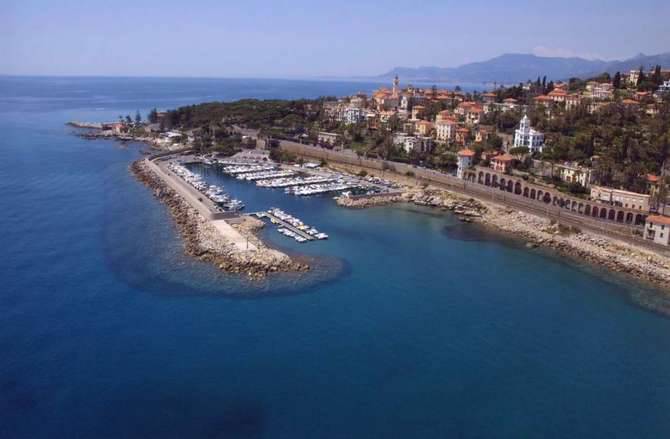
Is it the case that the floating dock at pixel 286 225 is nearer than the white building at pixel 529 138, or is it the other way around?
the floating dock at pixel 286 225

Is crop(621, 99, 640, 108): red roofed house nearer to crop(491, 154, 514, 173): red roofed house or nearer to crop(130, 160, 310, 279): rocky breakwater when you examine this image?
crop(491, 154, 514, 173): red roofed house

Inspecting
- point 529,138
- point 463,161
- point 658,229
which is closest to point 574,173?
point 529,138

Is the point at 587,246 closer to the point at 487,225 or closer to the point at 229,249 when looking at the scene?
the point at 487,225

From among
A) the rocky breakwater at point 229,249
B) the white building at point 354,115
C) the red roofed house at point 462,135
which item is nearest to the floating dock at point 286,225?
the rocky breakwater at point 229,249

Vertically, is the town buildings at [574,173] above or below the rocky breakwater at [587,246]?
above

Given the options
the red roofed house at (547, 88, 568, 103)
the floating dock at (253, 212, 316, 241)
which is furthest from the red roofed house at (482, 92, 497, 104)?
the floating dock at (253, 212, 316, 241)

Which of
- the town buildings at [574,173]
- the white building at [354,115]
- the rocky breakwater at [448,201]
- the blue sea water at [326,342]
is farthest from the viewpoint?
the white building at [354,115]

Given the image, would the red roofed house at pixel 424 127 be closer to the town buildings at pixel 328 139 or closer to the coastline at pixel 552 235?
the town buildings at pixel 328 139
